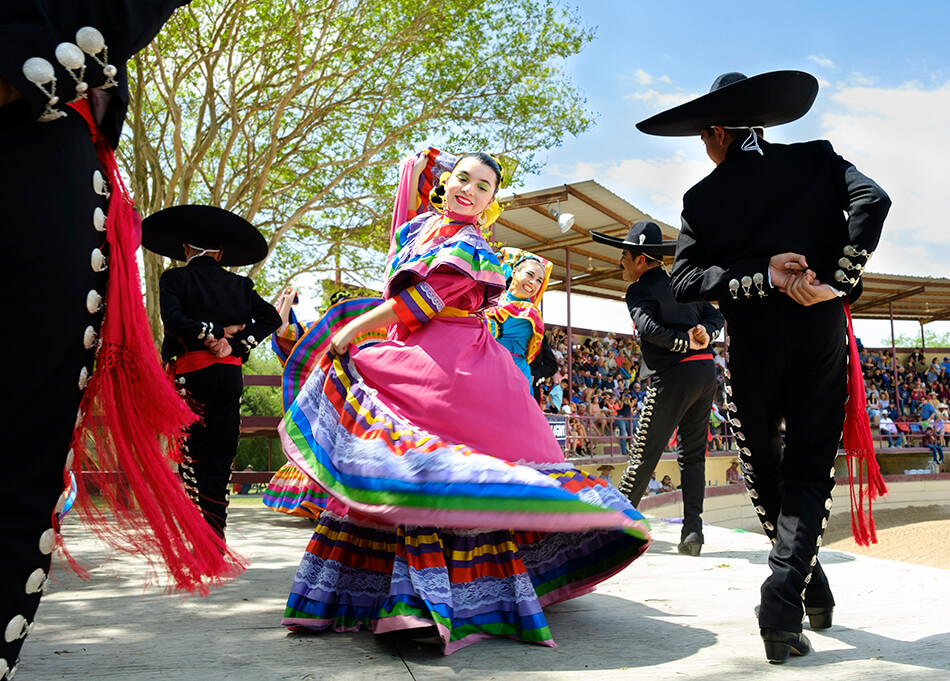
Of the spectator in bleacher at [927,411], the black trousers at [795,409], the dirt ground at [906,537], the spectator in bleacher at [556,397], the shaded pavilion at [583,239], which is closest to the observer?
the black trousers at [795,409]

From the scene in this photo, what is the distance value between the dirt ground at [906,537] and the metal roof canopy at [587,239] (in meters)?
6.73

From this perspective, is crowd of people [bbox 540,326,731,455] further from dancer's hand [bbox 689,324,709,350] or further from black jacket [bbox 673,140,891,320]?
black jacket [bbox 673,140,891,320]

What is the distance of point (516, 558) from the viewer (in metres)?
3.03

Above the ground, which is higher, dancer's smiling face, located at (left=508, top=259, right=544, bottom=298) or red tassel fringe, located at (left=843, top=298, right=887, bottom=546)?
dancer's smiling face, located at (left=508, top=259, right=544, bottom=298)

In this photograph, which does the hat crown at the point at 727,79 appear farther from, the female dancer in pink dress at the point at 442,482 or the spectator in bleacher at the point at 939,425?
the spectator in bleacher at the point at 939,425

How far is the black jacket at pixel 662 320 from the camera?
530cm

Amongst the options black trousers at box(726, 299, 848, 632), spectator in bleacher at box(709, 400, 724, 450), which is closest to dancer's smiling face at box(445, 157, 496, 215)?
black trousers at box(726, 299, 848, 632)

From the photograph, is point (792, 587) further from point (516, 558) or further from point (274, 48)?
point (274, 48)

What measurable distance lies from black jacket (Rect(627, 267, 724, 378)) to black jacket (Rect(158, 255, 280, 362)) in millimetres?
2502

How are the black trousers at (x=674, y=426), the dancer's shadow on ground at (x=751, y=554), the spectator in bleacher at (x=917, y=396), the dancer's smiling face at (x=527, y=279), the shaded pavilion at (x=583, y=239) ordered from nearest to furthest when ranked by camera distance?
the dancer's shadow on ground at (x=751, y=554), the black trousers at (x=674, y=426), the dancer's smiling face at (x=527, y=279), the shaded pavilion at (x=583, y=239), the spectator in bleacher at (x=917, y=396)

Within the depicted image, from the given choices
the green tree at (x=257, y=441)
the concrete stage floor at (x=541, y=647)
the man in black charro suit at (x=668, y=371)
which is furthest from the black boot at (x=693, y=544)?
the green tree at (x=257, y=441)

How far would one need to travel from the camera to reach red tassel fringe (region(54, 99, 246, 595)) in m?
1.81

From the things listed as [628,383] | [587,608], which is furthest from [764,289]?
[628,383]

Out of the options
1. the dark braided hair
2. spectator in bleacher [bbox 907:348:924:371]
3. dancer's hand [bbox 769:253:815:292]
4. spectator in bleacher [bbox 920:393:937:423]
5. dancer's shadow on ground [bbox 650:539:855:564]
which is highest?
spectator in bleacher [bbox 907:348:924:371]
